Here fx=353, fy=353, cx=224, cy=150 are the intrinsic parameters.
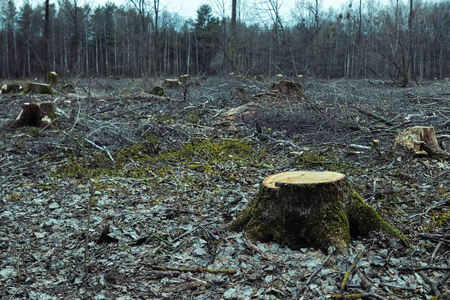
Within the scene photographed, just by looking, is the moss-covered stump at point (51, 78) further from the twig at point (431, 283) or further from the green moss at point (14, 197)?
the twig at point (431, 283)

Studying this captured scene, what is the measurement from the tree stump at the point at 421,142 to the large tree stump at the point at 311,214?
2.90m

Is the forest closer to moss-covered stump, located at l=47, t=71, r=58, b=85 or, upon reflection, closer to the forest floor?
moss-covered stump, located at l=47, t=71, r=58, b=85

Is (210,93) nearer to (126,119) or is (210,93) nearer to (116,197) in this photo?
(126,119)

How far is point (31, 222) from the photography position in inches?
158

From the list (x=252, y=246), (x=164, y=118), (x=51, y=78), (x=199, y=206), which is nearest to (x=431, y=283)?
(x=252, y=246)

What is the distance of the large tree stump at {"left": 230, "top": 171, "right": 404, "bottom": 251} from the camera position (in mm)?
3195

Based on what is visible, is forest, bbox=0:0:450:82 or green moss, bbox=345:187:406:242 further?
forest, bbox=0:0:450:82

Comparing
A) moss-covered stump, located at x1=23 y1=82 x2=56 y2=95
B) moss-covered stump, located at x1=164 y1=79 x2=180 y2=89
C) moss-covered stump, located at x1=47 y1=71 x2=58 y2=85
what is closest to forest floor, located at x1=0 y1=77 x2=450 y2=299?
moss-covered stump, located at x1=23 y1=82 x2=56 y2=95

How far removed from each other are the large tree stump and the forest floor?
117 millimetres

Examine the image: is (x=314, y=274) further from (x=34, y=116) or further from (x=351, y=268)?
(x=34, y=116)

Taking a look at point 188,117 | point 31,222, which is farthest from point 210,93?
point 31,222

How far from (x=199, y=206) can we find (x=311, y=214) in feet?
5.74

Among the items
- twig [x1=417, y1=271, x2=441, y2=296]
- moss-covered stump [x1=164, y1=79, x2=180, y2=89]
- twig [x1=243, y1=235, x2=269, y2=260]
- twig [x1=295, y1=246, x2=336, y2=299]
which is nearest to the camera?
twig [x1=417, y1=271, x2=441, y2=296]

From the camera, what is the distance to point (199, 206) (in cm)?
457
